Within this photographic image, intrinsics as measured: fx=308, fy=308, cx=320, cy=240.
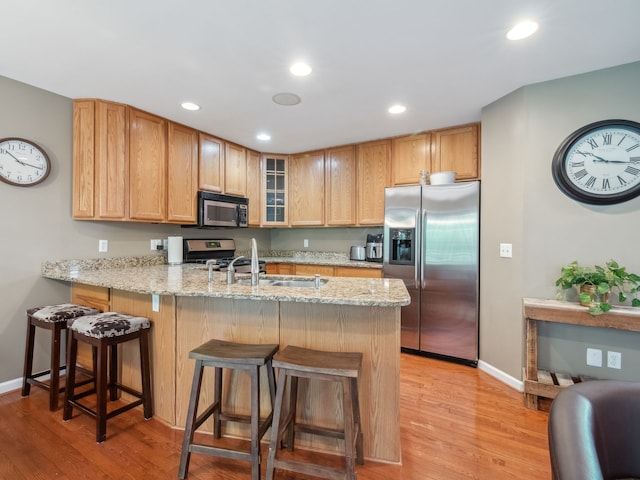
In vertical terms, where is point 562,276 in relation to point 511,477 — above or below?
above

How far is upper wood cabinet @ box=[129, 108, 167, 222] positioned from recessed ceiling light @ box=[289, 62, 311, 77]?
1.61 m

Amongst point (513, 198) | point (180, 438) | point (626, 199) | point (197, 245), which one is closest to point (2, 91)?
point (197, 245)

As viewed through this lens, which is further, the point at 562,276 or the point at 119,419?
the point at 562,276

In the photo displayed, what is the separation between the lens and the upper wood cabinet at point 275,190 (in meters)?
4.37

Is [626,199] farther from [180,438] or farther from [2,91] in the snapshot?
[2,91]

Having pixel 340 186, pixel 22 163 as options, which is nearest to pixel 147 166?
pixel 22 163

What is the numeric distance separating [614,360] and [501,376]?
749mm

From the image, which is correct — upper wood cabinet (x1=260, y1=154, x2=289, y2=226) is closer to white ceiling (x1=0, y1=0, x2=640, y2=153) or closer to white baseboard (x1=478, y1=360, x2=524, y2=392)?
white ceiling (x1=0, y1=0, x2=640, y2=153)

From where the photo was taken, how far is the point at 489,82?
236 cm

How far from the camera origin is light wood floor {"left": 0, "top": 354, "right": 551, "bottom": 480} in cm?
158

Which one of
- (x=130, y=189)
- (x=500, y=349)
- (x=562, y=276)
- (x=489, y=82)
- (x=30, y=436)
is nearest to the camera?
(x=30, y=436)

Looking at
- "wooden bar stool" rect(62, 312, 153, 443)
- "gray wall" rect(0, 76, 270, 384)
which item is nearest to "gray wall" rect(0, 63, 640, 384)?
"gray wall" rect(0, 76, 270, 384)

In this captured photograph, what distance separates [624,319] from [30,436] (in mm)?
3719

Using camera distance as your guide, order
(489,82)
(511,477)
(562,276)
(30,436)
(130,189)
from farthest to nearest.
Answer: (130,189) → (489,82) → (562,276) → (30,436) → (511,477)
